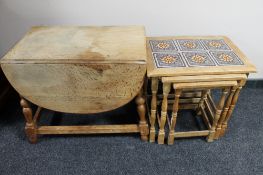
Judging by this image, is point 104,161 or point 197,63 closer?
point 197,63

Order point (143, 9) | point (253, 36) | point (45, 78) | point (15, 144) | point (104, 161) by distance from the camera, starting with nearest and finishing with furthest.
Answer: point (45, 78) < point (104, 161) < point (15, 144) < point (143, 9) < point (253, 36)

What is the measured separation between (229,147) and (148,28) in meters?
1.04

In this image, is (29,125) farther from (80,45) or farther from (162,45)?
(162,45)

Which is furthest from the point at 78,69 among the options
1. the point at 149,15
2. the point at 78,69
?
the point at 149,15

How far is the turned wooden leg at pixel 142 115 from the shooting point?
1409mm

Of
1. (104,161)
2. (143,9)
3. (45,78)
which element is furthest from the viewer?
(143,9)

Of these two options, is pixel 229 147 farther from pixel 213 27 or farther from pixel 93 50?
pixel 93 50

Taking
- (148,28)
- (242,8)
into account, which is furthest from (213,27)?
(148,28)

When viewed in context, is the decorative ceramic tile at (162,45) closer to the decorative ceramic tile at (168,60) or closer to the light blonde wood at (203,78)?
the decorative ceramic tile at (168,60)

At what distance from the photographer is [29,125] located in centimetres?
149

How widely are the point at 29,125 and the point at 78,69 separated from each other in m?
0.59

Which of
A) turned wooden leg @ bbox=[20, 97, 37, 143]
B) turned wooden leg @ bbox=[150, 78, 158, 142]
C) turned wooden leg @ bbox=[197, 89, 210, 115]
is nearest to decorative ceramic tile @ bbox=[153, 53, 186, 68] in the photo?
turned wooden leg @ bbox=[150, 78, 158, 142]

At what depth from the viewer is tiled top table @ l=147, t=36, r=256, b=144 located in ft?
4.08

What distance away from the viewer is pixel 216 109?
146cm
